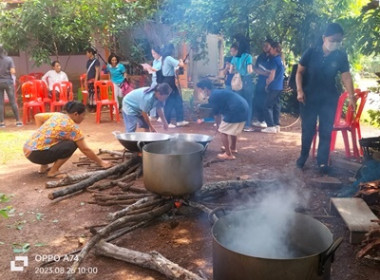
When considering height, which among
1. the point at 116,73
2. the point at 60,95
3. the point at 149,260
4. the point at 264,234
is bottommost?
the point at 149,260

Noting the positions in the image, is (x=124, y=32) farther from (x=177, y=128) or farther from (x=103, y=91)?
(x=177, y=128)

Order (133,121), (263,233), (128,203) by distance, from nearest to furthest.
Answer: (263,233) < (128,203) < (133,121)

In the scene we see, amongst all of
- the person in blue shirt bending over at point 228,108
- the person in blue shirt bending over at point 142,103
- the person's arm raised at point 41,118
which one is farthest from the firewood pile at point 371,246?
the person's arm raised at point 41,118

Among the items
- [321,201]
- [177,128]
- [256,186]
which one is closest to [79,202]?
[256,186]

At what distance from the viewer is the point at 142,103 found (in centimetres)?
614

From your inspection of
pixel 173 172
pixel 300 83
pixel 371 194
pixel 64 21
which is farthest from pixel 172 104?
pixel 371 194

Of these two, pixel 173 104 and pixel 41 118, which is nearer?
pixel 41 118

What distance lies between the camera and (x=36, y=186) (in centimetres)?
548

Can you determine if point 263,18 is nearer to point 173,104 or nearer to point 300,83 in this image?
point 300,83

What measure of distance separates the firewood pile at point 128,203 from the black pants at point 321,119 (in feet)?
4.65

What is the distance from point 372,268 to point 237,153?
13.1ft

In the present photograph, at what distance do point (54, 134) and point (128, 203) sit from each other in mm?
1836

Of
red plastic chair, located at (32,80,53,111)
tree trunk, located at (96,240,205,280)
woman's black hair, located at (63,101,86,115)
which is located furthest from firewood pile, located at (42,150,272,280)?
red plastic chair, located at (32,80,53,111)

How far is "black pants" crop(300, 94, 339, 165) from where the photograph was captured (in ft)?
18.0
